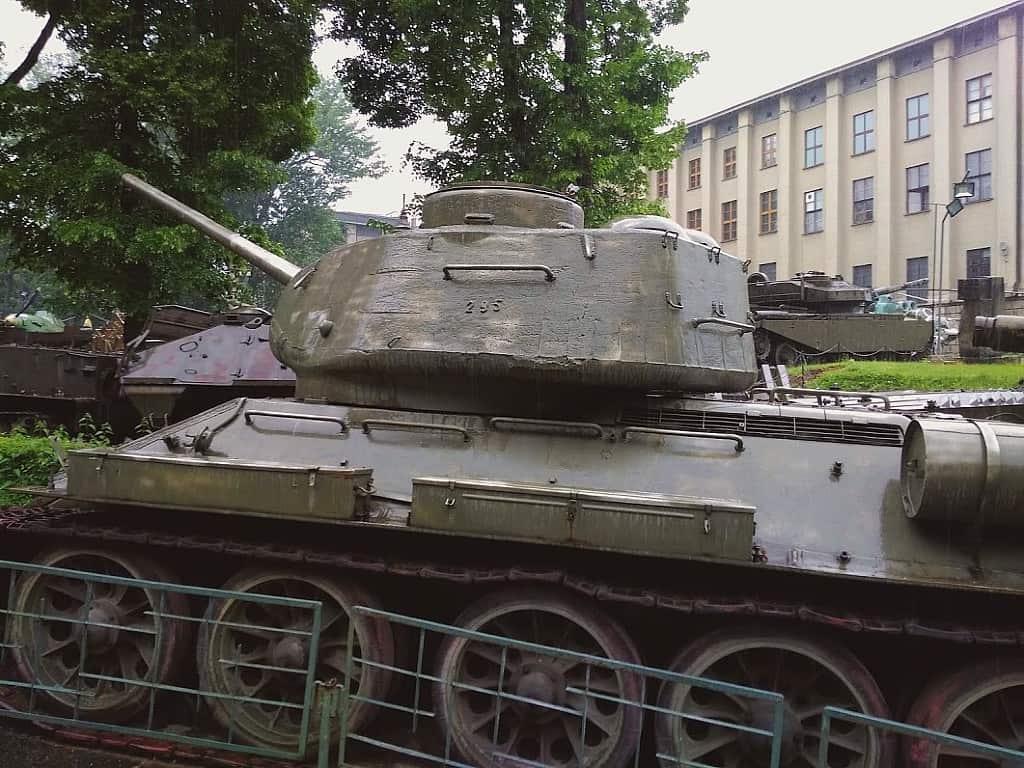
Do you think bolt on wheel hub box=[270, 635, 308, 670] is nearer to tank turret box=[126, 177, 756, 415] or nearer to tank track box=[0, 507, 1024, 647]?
tank track box=[0, 507, 1024, 647]

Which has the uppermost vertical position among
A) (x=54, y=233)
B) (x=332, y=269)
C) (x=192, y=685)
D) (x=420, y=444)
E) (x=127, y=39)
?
(x=127, y=39)

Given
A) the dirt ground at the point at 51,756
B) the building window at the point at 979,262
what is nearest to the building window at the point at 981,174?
the building window at the point at 979,262

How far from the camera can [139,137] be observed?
1349cm

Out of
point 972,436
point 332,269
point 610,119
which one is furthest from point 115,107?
point 972,436

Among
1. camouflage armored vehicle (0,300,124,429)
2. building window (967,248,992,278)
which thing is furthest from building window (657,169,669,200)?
camouflage armored vehicle (0,300,124,429)

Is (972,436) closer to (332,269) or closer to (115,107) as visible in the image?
(332,269)

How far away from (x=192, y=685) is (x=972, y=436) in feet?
16.7

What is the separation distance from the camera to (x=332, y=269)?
6758mm

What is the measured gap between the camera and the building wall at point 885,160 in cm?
3016

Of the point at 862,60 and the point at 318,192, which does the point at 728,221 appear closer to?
the point at 862,60

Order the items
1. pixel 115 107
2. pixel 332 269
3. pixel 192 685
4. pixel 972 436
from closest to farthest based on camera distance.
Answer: pixel 972 436 → pixel 192 685 → pixel 332 269 → pixel 115 107

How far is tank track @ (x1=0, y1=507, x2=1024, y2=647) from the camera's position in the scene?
4410 millimetres

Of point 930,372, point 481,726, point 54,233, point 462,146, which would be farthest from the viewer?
point 930,372

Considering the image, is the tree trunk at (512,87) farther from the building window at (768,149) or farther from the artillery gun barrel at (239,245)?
the building window at (768,149)
